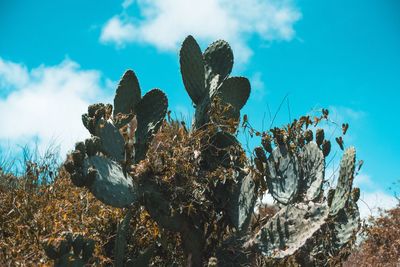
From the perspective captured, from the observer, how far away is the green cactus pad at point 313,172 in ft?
15.3

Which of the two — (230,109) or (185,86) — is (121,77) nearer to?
Answer: (185,86)

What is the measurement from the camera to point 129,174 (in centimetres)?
463

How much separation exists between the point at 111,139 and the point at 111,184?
0.41 meters

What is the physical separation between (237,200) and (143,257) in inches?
35.3

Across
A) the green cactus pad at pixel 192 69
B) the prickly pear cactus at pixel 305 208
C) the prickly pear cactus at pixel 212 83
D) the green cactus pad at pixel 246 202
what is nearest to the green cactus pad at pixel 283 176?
the prickly pear cactus at pixel 305 208

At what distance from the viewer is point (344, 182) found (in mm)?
4852

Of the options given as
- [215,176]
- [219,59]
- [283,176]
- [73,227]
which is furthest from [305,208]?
[73,227]

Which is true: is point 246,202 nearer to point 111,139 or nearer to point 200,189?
point 200,189

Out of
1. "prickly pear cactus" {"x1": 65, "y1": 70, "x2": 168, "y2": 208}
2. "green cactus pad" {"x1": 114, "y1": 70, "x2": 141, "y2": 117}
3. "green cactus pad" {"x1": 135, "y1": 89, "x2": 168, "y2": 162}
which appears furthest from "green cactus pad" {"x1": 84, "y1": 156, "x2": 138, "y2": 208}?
"green cactus pad" {"x1": 114, "y1": 70, "x2": 141, "y2": 117}

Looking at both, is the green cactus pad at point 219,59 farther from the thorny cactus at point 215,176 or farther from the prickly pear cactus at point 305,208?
the prickly pear cactus at point 305,208

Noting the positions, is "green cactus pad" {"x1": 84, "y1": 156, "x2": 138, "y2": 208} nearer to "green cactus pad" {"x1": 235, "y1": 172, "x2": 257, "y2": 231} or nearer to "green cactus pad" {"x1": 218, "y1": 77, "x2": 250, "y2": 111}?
"green cactus pad" {"x1": 235, "y1": 172, "x2": 257, "y2": 231}

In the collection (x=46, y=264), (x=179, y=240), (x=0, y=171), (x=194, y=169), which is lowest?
(x=46, y=264)

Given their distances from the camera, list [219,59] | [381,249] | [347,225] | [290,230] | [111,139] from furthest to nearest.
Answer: [381,249] < [219,59] < [347,225] < [111,139] < [290,230]

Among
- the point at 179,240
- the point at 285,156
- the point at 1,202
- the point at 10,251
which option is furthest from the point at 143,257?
the point at 1,202
